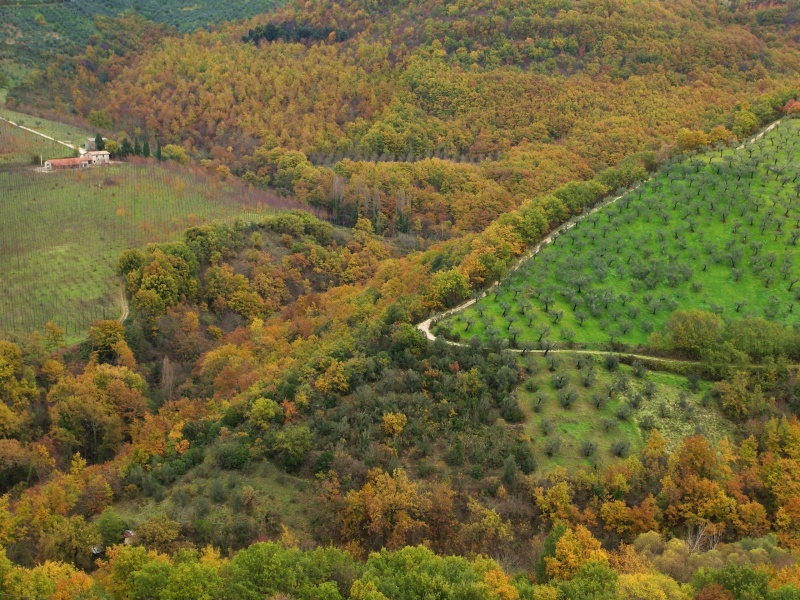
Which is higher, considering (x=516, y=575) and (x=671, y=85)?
(x=671, y=85)

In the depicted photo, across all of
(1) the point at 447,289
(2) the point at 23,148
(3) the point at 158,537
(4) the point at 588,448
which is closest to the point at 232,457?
(3) the point at 158,537

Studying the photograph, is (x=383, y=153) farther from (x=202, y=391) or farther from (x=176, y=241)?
(x=202, y=391)

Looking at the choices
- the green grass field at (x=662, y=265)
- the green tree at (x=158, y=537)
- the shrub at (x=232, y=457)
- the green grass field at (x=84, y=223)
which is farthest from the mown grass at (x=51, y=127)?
the green tree at (x=158, y=537)

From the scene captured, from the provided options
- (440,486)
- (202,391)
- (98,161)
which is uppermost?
(98,161)

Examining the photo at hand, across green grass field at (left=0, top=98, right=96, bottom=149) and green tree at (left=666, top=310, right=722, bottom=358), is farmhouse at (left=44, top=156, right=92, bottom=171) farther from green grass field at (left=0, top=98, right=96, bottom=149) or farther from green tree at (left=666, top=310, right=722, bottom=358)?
green tree at (left=666, top=310, right=722, bottom=358)

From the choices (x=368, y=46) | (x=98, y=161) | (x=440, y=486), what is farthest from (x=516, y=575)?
(x=368, y=46)
